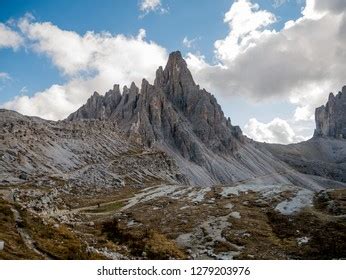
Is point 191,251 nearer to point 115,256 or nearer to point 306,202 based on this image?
point 115,256

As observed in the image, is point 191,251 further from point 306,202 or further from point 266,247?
point 306,202

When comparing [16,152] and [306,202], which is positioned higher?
[16,152]

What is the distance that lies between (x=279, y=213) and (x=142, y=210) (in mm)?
23446

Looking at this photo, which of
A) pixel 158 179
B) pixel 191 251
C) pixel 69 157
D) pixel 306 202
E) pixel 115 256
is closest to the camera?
pixel 115 256

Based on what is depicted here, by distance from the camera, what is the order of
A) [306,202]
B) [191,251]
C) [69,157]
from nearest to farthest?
[191,251] < [306,202] < [69,157]

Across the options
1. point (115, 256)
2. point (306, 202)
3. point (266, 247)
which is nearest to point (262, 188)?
point (306, 202)

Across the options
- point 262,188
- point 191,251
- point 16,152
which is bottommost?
point 191,251

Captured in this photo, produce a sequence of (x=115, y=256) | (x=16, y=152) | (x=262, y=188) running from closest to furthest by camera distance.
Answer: (x=115, y=256), (x=262, y=188), (x=16, y=152)

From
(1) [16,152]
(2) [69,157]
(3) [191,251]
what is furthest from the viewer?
(2) [69,157]

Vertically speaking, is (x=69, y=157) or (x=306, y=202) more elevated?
(x=69, y=157)
